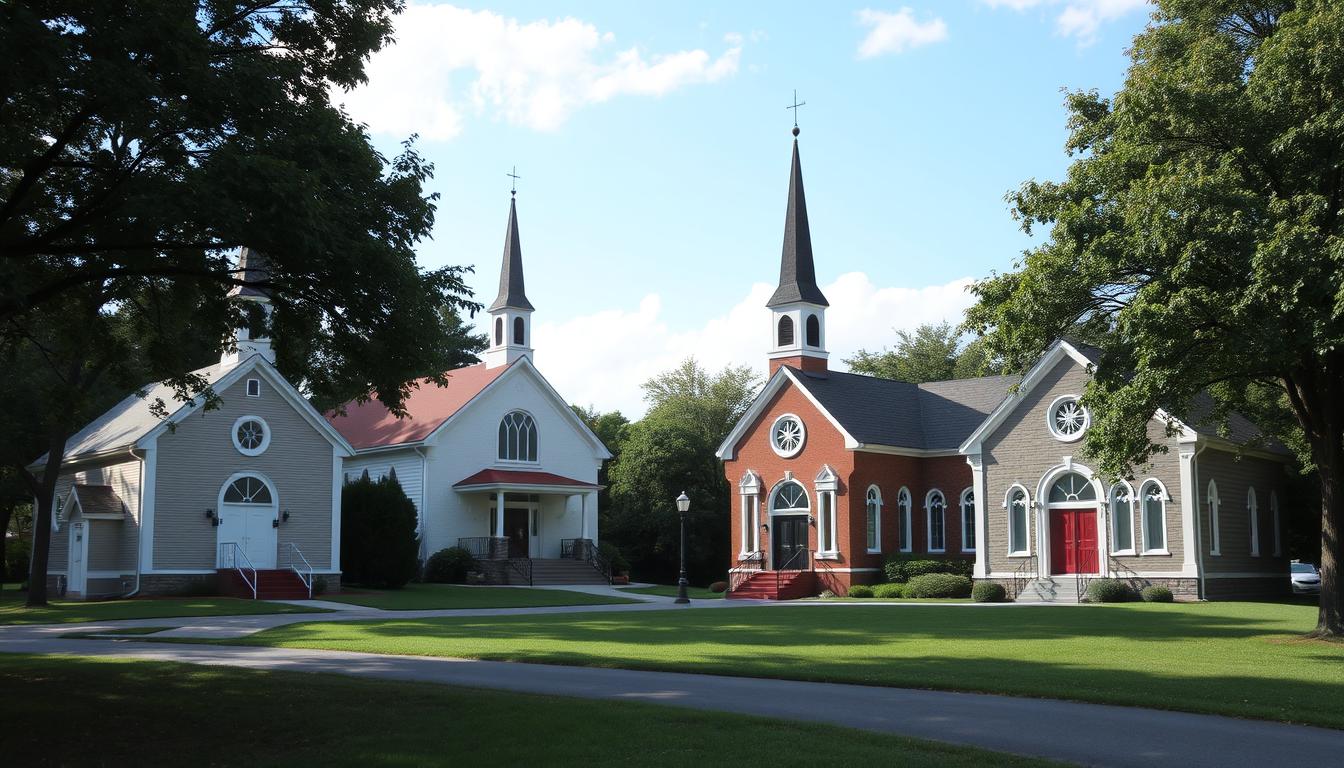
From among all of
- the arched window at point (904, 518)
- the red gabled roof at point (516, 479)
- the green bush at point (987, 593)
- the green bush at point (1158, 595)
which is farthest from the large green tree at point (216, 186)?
the arched window at point (904, 518)

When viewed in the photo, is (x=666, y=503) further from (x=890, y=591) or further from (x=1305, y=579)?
(x=1305, y=579)

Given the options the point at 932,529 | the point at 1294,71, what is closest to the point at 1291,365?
the point at 1294,71

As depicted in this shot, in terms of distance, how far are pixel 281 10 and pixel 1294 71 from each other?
15028 millimetres

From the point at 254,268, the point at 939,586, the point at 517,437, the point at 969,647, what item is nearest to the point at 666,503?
the point at 517,437

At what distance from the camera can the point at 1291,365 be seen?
19.2 meters

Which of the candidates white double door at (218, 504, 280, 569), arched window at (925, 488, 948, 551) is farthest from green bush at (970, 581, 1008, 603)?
white double door at (218, 504, 280, 569)

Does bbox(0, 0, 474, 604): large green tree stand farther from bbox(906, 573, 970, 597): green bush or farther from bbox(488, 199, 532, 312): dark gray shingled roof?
bbox(488, 199, 532, 312): dark gray shingled roof

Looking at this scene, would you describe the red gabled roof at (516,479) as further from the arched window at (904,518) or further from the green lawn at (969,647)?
the green lawn at (969,647)

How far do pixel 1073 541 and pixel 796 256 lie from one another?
48.9ft

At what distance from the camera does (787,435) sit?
42188 millimetres

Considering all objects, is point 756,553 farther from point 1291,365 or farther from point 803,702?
point 803,702

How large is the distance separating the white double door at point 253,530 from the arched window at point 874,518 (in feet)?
63.6

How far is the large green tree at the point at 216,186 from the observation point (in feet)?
38.4

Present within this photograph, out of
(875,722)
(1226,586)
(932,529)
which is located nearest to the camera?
(875,722)
